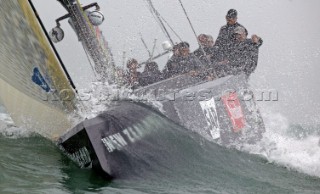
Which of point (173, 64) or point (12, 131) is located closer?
point (12, 131)

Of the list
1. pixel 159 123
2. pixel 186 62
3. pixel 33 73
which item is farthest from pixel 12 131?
pixel 186 62

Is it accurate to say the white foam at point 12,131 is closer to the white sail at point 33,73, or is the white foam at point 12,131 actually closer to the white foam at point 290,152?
the white sail at point 33,73

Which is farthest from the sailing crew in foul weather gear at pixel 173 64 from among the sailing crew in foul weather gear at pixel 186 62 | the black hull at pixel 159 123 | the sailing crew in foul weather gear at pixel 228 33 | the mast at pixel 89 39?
the mast at pixel 89 39

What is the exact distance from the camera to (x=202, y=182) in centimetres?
421

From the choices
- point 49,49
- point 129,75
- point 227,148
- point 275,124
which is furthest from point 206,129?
point 275,124

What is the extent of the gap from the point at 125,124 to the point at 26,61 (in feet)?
4.50

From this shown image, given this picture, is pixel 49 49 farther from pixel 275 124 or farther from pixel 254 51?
pixel 275 124

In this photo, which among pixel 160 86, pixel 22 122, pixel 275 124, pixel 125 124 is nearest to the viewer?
pixel 125 124

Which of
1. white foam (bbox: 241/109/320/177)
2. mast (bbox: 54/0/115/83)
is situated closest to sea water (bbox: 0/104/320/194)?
white foam (bbox: 241/109/320/177)

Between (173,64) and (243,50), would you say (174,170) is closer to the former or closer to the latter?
(173,64)

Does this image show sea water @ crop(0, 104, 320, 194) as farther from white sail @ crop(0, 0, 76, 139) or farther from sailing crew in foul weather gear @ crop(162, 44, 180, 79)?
sailing crew in foul weather gear @ crop(162, 44, 180, 79)

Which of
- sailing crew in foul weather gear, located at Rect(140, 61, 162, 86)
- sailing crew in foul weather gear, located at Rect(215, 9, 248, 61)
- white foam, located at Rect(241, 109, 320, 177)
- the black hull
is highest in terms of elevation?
sailing crew in foul weather gear, located at Rect(215, 9, 248, 61)

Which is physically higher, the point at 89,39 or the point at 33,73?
the point at 89,39

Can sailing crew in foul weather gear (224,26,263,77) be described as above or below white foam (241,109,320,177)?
above
